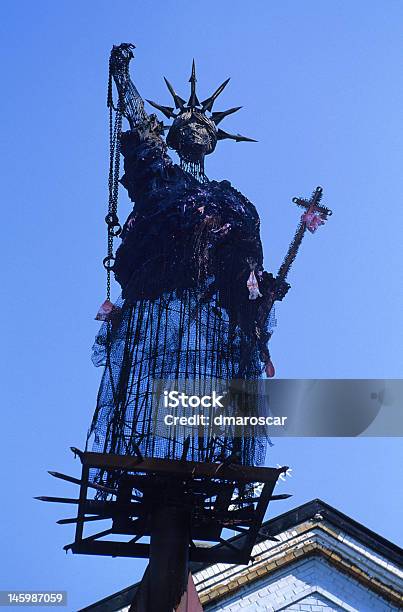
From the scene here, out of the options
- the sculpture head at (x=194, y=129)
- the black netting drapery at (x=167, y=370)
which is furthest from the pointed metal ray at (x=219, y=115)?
the black netting drapery at (x=167, y=370)

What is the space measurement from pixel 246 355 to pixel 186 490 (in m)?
2.77

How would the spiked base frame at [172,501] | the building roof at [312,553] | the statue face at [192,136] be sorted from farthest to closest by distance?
the statue face at [192,136] → the building roof at [312,553] → the spiked base frame at [172,501]

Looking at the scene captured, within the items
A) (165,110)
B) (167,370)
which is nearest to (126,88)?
(165,110)

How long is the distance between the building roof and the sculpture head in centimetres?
724

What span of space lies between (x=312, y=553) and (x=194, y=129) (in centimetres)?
868

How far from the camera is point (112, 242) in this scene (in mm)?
16266

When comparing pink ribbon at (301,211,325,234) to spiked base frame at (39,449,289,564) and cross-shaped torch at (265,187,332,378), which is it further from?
spiked base frame at (39,449,289,564)

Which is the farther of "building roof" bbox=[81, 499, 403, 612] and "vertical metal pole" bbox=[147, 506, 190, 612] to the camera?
"building roof" bbox=[81, 499, 403, 612]

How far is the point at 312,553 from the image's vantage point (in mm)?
16250

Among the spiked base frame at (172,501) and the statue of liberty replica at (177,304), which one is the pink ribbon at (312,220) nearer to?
the statue of liberty replica at (177,304)

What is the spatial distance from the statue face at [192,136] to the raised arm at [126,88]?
2.34 feet

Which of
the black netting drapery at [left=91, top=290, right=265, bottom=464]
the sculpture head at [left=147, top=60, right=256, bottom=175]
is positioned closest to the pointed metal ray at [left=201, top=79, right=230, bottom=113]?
the sculpture head at [left=147, top=60, right=256, bottom=175]

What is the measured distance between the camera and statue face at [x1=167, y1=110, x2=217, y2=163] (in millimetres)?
17688

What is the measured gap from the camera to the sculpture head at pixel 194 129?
17.7 m
